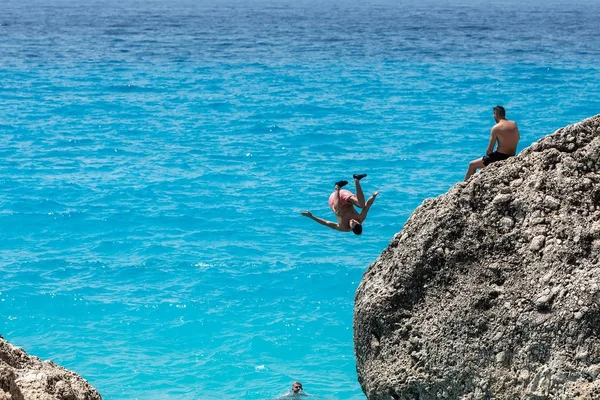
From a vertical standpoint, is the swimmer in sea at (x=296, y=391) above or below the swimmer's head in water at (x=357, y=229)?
below

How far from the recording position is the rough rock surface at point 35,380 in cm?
425

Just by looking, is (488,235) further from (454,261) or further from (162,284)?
(162,284)

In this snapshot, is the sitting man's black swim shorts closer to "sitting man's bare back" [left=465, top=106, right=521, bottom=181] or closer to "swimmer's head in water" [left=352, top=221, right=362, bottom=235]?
"sitting man's bare back" [left=465, top=106, right=521, bottom=181]

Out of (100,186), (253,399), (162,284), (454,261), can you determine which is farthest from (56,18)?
(454,261)

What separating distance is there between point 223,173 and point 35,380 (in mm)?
17268

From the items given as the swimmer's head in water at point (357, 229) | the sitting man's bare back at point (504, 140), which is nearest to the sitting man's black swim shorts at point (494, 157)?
the sitting man's bare back at point (504, 140)

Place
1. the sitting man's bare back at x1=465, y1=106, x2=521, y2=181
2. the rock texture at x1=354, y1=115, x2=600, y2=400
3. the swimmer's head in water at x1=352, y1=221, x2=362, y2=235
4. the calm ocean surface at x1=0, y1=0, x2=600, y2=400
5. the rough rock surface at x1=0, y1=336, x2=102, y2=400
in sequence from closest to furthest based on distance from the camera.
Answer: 1. the rough rock surface at x1=0, y1=336, x2=102, y2=400
2. the rock texture at x1=354, y1=115, x2=600, y2=400
3. the sitting man's bare back at x1=465, y1=106, x2=521, y2=181
4. the swimmer's head in water at x1=352, y1=221, x2=362, y2=235
5. the calm ocean surface at x1=0, y1=0, x2=600, y2=400

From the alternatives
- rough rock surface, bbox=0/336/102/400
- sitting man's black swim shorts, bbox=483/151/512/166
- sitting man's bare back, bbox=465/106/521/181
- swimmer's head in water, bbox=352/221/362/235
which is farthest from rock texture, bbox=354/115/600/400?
swimmer's head in water, bbox=352/221/362/235

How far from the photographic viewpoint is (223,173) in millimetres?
21984

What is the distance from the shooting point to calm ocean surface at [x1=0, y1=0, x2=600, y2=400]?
46.3 feet

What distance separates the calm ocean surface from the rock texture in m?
5.88

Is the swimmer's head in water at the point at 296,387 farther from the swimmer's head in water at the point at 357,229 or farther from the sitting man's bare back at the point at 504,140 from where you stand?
the sitting man's bare back at the point at 504,140

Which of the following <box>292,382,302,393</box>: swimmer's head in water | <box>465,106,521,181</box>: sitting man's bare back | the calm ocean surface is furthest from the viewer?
the calm ocean surface

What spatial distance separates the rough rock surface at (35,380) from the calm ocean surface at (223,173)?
7396 millimetres
